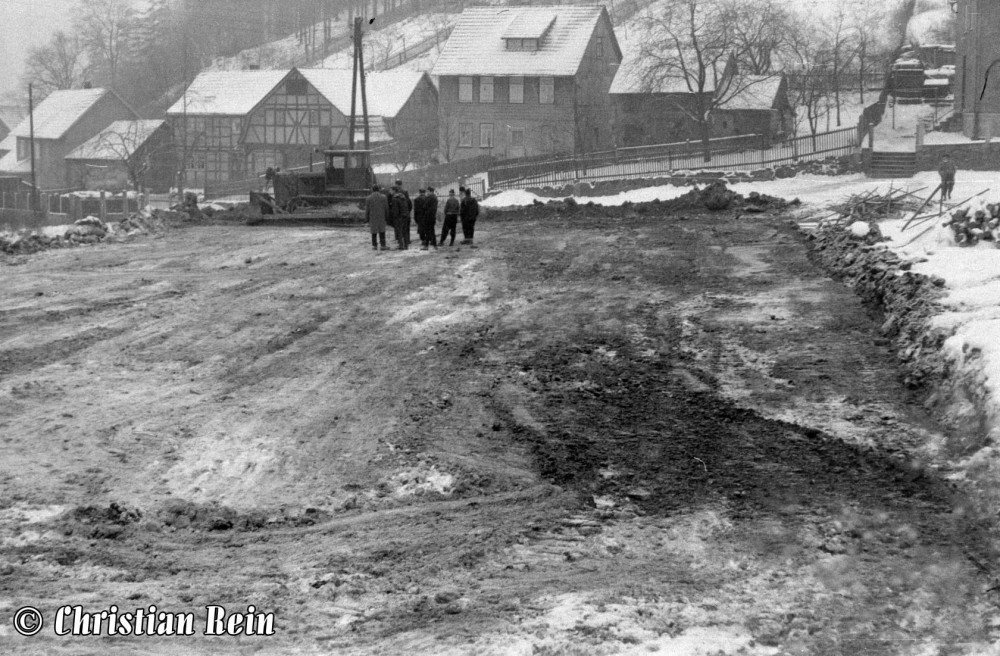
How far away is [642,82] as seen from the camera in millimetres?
50812

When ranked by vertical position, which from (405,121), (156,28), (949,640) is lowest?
(949,640)

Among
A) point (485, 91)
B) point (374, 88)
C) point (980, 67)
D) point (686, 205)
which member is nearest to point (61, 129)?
point (374, 88)

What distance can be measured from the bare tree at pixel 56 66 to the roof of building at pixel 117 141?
3814 centimetres

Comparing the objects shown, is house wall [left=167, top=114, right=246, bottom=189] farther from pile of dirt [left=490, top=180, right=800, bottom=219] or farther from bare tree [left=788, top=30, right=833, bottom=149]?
pile of dirt [left=490, top=180, right=800, bottom=219]

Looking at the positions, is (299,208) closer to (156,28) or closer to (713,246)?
(713,246)

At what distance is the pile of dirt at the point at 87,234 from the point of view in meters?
23.8

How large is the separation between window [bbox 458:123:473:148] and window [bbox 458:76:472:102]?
139 centimetres

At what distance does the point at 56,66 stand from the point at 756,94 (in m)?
78.4

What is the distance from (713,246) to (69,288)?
39.5 ft

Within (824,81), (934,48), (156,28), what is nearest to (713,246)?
(824,81)

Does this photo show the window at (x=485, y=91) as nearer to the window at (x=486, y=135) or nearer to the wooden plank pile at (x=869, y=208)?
the window at (x=486, y=135)

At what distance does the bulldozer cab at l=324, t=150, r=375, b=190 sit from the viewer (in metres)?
32.3

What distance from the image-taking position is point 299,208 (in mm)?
31891

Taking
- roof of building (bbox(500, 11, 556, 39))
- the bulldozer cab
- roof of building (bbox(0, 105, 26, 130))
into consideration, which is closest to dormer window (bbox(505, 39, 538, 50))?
roof of building (bbox(500, 11, 556, 39))
